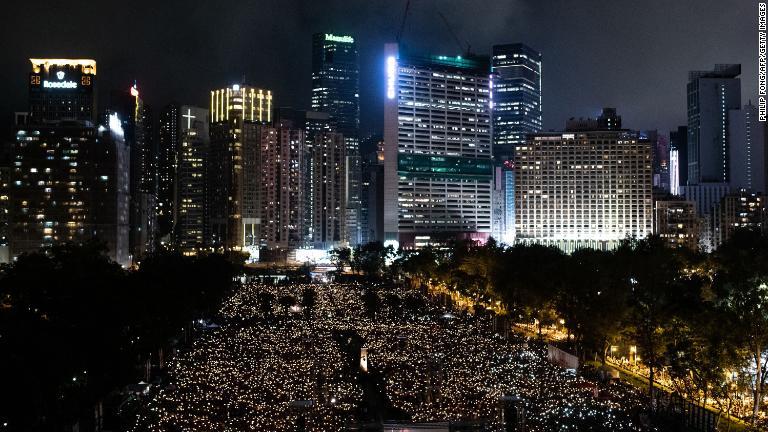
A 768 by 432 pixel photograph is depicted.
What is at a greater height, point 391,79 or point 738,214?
point 391,79

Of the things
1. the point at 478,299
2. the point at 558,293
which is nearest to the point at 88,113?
the point at 478,299

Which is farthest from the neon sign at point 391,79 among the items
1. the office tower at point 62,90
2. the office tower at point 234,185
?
the office tower at point 62,90

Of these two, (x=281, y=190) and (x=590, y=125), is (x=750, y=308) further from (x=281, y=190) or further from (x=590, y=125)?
(x=281, y=190)

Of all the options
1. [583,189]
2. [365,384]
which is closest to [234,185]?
[583,189]

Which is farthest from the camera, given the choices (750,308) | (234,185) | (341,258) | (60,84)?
(234,185)

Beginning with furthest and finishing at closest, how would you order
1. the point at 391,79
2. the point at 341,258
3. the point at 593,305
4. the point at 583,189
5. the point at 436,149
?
the point at 583,189, the point at 436,149, the point at 341,258, the point at 391,79, the point at 593,305
